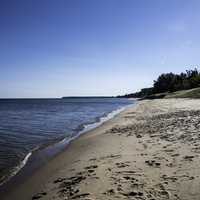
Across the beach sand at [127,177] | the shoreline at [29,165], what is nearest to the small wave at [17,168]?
the shoreline at [29,165]

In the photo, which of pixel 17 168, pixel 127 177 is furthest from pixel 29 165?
pixel 127 177

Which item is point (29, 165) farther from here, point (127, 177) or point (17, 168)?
point (127, 177)

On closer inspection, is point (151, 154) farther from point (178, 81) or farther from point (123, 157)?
point (178, 81)

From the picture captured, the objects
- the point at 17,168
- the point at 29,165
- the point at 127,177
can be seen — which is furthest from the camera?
the point at 29,165

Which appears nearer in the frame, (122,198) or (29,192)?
(122,198)

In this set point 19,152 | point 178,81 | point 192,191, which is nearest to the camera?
point 192,191

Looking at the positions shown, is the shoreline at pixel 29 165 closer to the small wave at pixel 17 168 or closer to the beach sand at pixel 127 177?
the small wave at pixel 17 168

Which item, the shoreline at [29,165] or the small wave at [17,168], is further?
the small wave at [17,168]

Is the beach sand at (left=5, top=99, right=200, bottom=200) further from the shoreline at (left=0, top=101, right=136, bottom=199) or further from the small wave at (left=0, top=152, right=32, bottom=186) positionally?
the small wave at (left=0, top=152, right=32, bottom=186)

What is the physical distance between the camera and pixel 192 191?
514 cm

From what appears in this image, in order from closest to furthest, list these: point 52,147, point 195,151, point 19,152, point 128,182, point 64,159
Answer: point 128,182, point 195,151, point 64,159, point 19,152, point 52,147

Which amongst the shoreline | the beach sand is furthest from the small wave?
the beach sand

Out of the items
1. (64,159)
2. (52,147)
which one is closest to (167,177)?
(64,159)

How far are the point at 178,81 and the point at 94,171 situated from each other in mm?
115691
